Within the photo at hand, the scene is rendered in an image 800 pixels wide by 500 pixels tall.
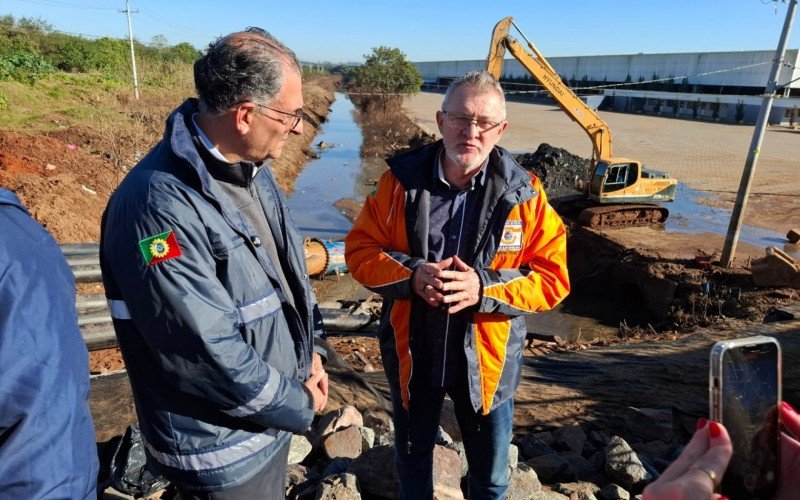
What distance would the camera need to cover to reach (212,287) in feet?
5.23

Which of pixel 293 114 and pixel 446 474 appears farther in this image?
pixel 446 474

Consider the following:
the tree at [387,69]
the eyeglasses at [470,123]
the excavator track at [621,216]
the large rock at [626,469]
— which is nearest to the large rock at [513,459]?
the large rock at [626,469]

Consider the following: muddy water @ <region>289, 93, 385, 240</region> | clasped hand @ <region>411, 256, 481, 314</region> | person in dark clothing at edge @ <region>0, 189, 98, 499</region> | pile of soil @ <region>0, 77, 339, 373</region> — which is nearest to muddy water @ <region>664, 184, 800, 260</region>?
muddy water @ <region>289, 93, 385, 240</region>

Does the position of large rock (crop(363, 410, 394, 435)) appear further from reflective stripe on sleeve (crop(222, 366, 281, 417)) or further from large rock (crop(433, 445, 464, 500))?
reflective stripe on sleeve (crop(222, 366, 281, 417))

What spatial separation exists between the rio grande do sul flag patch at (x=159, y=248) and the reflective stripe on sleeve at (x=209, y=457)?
67cm

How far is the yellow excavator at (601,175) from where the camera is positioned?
561 inches

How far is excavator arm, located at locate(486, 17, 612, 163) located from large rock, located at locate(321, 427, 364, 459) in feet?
40.5

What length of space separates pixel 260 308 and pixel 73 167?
13218 mm

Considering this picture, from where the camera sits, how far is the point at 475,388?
7.61 ft

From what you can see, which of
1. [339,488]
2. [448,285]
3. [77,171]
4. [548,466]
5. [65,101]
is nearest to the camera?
[448,285]

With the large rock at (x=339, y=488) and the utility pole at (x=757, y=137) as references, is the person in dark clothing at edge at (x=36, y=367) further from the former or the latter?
the utility pole at (x=757, y=137)

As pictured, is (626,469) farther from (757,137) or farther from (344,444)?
(757,137)

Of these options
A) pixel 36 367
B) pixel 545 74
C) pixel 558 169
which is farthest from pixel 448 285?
pixel 558 169

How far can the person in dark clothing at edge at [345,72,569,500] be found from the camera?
232cm
